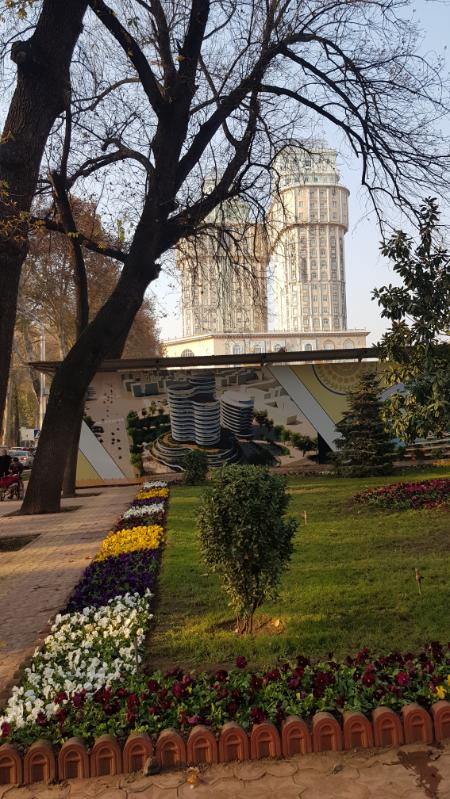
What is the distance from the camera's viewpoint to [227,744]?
11.2 feet

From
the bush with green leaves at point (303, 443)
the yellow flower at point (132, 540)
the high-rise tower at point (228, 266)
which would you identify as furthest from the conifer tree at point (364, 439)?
the yellow flower at point (132, 540)

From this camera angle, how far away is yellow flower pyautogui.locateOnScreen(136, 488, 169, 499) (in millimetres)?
15362

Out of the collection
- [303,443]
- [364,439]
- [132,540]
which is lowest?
[132,540]

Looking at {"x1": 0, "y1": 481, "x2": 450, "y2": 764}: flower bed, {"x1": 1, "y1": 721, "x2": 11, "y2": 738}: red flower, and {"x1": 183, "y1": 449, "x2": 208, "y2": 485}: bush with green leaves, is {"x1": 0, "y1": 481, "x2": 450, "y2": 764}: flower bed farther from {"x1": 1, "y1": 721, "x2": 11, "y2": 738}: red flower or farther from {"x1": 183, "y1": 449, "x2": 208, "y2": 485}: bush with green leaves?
{"x1": 183, "y1": 449, "x2": 208, "y2": 485}: bush with green leaves

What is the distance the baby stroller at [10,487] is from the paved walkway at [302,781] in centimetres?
1640

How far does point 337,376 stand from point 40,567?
15.0 m

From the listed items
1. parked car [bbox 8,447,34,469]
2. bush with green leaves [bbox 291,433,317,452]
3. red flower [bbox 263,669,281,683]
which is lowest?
parked car [bbox 8,447,34,469]

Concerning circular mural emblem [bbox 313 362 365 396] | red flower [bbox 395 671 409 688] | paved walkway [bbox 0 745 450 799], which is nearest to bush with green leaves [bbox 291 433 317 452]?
circular mural emblem [bbox 313 362 365 396]

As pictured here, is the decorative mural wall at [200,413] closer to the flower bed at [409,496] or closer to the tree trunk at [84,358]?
the tree trunk at [84,358]

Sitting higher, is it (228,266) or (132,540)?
(228,266)

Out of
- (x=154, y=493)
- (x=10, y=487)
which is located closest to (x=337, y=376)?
(x=154, y=493)

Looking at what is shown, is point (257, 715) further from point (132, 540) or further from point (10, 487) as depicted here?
point (10, 487)

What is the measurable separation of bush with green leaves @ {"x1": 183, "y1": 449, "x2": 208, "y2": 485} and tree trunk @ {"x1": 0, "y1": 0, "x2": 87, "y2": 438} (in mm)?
10407

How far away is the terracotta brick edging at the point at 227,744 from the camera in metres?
3.36
